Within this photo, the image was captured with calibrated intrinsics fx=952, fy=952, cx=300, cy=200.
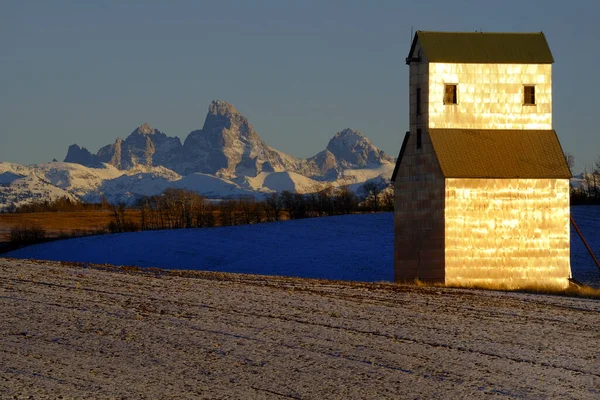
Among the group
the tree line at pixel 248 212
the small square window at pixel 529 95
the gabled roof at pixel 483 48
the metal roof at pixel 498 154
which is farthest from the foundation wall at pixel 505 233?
the tree line at pixel 248 212

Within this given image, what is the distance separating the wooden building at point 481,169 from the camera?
34.8 meters

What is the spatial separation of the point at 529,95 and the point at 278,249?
39308mm

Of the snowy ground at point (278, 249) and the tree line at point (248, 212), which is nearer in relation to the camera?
the snowy ground at point (278, 249)

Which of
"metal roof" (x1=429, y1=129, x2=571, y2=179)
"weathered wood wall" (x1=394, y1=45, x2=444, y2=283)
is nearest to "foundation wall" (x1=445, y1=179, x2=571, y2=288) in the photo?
"metal roof" (x1=429, y1=129, x2=571, y2=179)

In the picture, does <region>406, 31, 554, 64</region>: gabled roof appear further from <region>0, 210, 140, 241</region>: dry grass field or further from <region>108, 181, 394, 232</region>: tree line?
<region>0, 210, 140, 241</region>: dry grass field

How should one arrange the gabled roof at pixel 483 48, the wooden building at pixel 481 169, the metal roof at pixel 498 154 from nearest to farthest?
the wooden building at pixel 481 169 → the metal roof at pixel 498 154 → the gabled roof at pixel 483 48

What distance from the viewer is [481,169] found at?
35.2 metres

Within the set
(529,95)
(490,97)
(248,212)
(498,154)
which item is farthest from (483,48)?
(248,212)

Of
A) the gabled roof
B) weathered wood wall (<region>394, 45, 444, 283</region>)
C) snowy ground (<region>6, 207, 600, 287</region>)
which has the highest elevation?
the gabled roof

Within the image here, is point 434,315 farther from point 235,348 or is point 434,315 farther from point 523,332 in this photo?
point 235,348

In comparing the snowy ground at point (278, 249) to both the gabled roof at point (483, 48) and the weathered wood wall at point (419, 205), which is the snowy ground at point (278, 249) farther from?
the gabled roof at point (483, 48)

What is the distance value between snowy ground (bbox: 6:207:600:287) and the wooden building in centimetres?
1640

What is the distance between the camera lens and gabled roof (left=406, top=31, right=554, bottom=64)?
36.7 metres

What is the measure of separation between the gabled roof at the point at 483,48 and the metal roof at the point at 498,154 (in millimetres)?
2795
